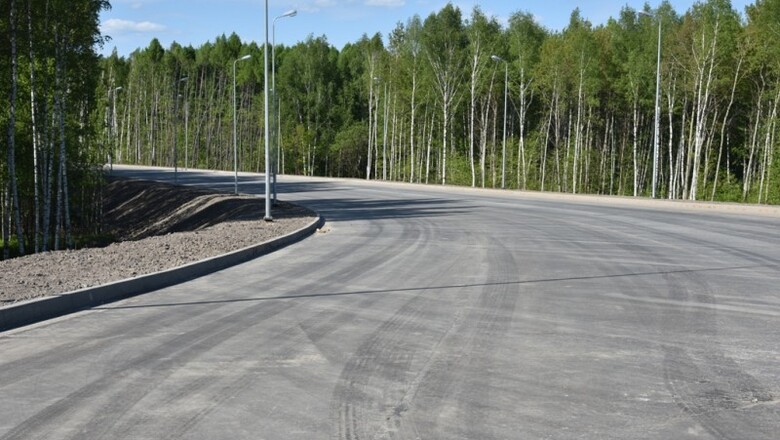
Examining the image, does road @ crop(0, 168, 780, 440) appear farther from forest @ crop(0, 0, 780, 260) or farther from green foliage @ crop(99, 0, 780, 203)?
green foliage @ crop(99, 0, 780, 203)

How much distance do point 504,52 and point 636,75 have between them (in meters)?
13.7

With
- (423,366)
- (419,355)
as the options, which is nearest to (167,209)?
(419,355)

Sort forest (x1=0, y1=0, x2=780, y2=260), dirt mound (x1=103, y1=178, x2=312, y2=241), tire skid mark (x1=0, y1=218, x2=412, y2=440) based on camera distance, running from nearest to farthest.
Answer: tire skid mark (x1=0, y1=218, x2=412, y2=440)
dirt mound (x1=103, y1=178, x2=312, y2=241)
forest (x1=0, y1=0, x2=780, y2=260)

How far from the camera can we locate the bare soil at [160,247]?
36.4 feet

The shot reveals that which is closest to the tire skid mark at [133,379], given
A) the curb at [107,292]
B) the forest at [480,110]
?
the curb at [107,292]

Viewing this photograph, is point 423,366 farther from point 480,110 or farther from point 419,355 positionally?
point 480,110

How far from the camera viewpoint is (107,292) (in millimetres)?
10055

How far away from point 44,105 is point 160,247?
2065 centimetres

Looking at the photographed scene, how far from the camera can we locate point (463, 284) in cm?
1125

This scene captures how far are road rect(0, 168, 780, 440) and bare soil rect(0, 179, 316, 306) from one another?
1382mm

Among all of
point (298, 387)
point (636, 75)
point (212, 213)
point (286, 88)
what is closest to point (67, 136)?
point (212, 213)

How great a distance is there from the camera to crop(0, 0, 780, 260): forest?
32938 mm

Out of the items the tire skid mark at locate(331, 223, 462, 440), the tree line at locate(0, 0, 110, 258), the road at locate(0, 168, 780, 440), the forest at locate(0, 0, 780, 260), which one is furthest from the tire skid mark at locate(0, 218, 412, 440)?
the tree line at locate(0, 0, 110, 258)

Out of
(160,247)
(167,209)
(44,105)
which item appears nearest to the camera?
(160,247)
